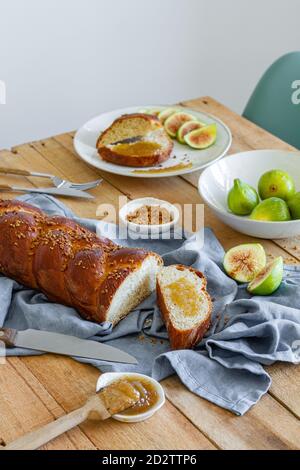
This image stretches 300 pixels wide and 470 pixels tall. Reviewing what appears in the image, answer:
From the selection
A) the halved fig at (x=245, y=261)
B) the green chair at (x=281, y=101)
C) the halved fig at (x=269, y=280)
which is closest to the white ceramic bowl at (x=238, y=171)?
the halved fig at (x=245, y=261)

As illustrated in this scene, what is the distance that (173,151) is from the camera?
10.2 ft

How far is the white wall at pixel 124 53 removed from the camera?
4.59 metres

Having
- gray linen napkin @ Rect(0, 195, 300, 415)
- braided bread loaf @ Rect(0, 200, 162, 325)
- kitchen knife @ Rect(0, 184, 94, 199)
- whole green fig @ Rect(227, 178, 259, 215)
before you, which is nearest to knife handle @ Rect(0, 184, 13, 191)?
kitchen knife @ Rect(0, 184, 94, 199)

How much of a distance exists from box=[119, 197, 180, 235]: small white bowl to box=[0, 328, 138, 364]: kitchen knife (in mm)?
614

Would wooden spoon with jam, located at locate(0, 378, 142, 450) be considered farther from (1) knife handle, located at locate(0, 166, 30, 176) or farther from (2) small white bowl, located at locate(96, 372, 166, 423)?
(1) knife handle, located at locate(0, 166, 30, 176)

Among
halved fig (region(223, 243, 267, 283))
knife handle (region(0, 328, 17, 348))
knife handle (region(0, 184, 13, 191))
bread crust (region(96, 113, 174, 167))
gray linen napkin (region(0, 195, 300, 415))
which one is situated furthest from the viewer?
bread crust (region(96, 113, 174, 167))

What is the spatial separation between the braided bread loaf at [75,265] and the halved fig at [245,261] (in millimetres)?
246

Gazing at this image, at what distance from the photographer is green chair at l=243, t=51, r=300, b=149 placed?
3629 mm

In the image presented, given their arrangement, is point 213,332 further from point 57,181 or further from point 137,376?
point 57,181

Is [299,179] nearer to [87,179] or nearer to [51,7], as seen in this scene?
[87,179]

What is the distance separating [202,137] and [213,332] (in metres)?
1.21

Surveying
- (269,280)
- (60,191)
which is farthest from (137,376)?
(60,191)
